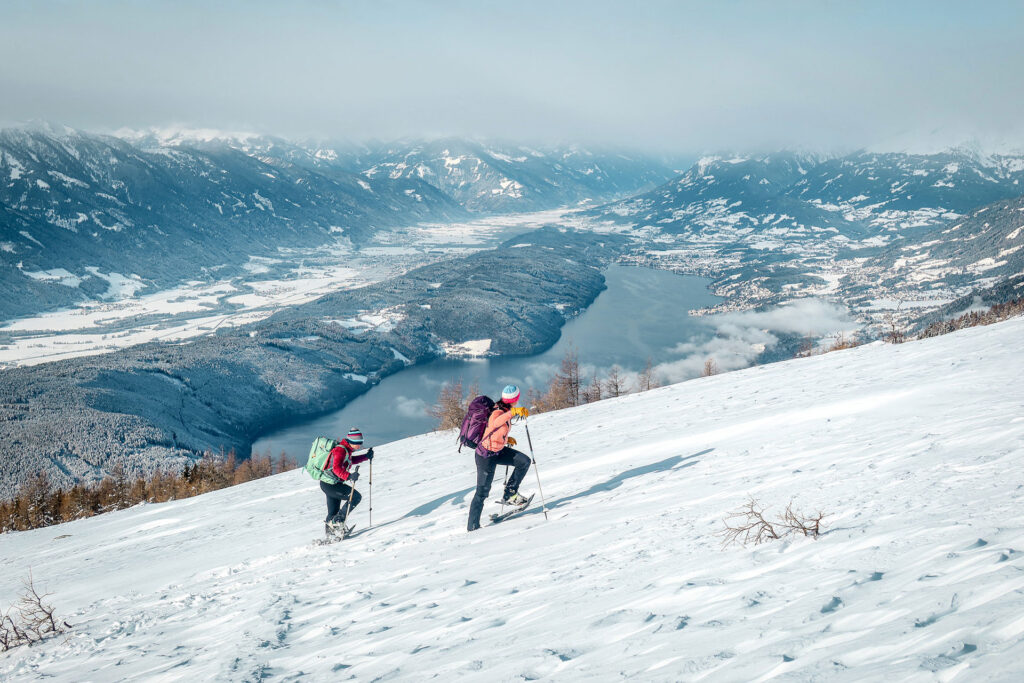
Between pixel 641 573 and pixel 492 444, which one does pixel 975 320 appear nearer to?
pixel 492 444

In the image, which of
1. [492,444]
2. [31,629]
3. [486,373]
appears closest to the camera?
[31,629]

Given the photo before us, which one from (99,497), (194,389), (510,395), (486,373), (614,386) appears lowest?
(99,497)

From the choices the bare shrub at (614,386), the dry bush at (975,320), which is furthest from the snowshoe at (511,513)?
the bare shrub at (614,386)

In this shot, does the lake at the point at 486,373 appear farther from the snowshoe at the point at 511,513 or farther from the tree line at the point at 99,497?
the snowshoe at the point at 511,513

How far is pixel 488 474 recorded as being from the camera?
9922 mm

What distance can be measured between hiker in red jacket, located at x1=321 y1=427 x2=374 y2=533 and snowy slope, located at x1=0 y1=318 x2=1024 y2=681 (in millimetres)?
549

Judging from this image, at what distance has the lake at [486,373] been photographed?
126m

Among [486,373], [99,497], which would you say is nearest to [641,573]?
[99,497]

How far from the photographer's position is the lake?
12606cm

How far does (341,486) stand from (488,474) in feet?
11.1

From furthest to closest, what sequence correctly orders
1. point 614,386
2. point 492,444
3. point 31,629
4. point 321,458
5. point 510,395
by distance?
1. point 614,386
2. point 321,458
3. point 492,444
4. point 510,395
5. point 31,629

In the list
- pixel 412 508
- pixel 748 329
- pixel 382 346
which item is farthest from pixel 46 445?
pixel 748 329

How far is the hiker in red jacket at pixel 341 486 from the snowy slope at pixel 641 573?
0.55 m

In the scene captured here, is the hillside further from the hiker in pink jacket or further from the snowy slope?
the hiker in pink jacket
